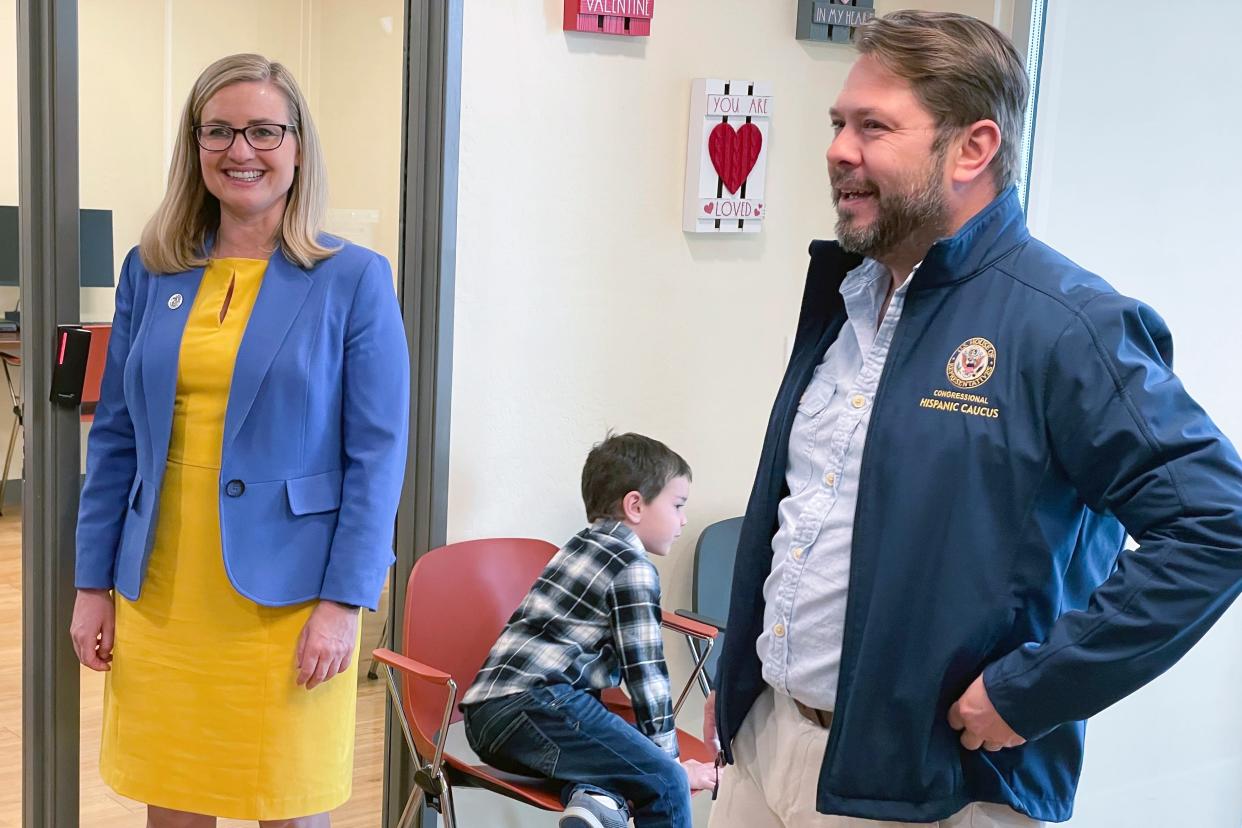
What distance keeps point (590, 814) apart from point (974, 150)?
55.4 inches

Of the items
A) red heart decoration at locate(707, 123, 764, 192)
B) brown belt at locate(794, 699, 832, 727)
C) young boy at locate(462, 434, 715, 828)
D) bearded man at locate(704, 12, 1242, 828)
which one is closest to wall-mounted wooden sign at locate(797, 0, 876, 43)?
red heart decoration at locate(707, 123, 764, 192)

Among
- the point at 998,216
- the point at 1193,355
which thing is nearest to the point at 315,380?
the point at 998,216

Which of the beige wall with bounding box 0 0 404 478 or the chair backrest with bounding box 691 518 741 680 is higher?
the beige wall with bounding box 0 0 404 478

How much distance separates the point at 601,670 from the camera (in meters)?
2.64

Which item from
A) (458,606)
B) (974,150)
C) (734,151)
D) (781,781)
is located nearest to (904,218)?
(974,150)

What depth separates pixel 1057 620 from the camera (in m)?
1.43

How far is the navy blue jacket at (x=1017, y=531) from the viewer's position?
53.0 inches

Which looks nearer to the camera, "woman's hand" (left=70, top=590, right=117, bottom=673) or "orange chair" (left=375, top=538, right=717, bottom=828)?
"woman's hand" (left=70, top=590, right=117, bottom=673)

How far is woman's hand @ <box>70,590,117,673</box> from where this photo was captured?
231cm

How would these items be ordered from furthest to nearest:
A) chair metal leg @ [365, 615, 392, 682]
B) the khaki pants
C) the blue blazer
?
1. chair metal leg @ [365, 615, 392, 682]
2. the blue blazer
3. the khaki pants

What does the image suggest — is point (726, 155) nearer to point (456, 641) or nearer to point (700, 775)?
point (456, 641)

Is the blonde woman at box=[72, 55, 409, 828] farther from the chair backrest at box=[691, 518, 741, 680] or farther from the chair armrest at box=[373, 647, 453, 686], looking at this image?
the chair backrest at box=[691, 518, 741, 680]

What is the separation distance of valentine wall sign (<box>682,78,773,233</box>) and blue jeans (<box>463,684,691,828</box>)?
4.17 feet

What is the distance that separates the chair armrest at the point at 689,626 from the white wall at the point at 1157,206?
1316 millimetres
